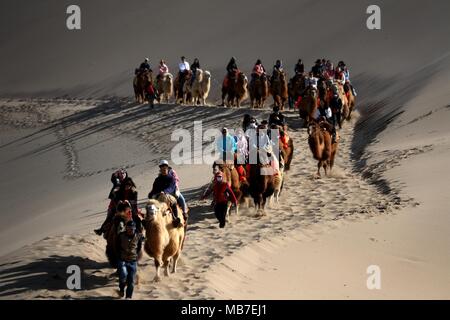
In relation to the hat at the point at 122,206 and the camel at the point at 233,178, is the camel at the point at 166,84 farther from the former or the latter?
the hat at the point at 122,206

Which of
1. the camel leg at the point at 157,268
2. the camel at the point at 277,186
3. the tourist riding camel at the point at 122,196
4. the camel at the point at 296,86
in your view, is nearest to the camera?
the camel leg at the point at 157,268

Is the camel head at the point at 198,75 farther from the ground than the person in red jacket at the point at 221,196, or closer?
farther from the ground

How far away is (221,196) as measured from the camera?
1445cm

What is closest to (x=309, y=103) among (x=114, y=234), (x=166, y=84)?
(x=166, y=84)

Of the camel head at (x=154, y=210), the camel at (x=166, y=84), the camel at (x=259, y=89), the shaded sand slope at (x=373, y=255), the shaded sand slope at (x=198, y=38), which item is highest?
the shaded sand slope at (x=198, y=38)

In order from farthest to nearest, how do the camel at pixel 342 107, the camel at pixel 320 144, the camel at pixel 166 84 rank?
the camel at pixel 166 84, the camel at pixel 342 107, the camel at pixel 320 144

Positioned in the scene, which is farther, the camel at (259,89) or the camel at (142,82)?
the camel at (142,82)

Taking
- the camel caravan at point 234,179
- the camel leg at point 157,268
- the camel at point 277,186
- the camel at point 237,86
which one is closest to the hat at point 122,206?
the camel caravan at point 234,179

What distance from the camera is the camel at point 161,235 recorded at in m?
10.8

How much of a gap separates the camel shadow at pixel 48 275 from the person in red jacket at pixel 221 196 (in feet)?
9.52

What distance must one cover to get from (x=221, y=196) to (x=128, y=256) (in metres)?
4.26

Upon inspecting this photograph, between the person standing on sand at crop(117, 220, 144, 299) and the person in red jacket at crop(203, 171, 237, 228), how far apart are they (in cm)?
401


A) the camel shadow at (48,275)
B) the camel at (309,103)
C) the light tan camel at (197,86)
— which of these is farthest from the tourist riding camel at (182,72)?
the camel shadow at (48,275)

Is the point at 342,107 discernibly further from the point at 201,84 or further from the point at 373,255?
the point at 373,255
